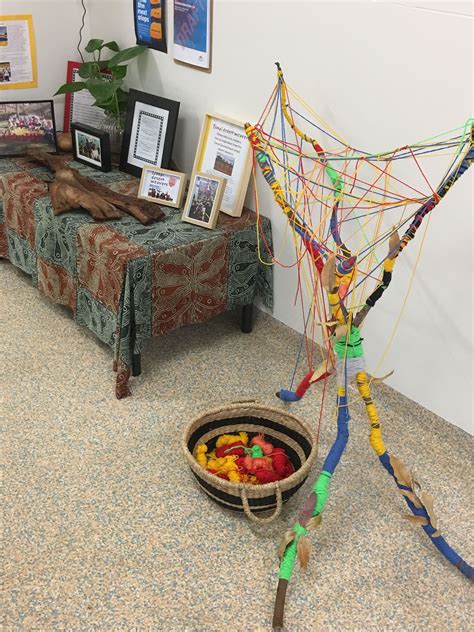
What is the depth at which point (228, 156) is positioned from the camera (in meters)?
2.51

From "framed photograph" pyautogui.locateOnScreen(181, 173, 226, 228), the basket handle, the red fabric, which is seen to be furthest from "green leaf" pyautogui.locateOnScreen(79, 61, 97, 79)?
the basket handle

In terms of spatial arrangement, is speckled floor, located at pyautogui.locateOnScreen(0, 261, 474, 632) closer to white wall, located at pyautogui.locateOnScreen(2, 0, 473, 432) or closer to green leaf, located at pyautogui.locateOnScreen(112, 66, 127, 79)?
white wall, located at pyautogui.locateOnScreen(2, 0, 473, 432)

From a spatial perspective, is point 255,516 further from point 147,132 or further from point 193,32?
point 193,32

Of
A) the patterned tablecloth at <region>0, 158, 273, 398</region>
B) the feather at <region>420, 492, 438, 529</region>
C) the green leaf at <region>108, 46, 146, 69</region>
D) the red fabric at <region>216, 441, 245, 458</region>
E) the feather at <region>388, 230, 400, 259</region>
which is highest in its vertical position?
the green leaf at <region>108, 46, 146, 69</region>

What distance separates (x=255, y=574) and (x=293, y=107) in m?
1.45

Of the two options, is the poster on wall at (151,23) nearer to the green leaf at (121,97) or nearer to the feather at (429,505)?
the green leaf at (121,97)

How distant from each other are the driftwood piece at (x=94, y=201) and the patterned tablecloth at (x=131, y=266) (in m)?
0.03

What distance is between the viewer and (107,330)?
7.72ft

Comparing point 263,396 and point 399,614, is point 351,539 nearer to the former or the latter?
point 399,614

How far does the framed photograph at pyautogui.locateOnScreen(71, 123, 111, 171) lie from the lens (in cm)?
279

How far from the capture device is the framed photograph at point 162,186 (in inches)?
100

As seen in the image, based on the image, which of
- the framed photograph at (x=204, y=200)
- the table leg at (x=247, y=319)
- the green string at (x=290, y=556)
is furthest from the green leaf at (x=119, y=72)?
the green string at (x=290, y=556)

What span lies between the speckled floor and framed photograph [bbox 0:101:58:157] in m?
0.95

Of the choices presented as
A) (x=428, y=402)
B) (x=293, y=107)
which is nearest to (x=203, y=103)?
(x=293, y=107)
